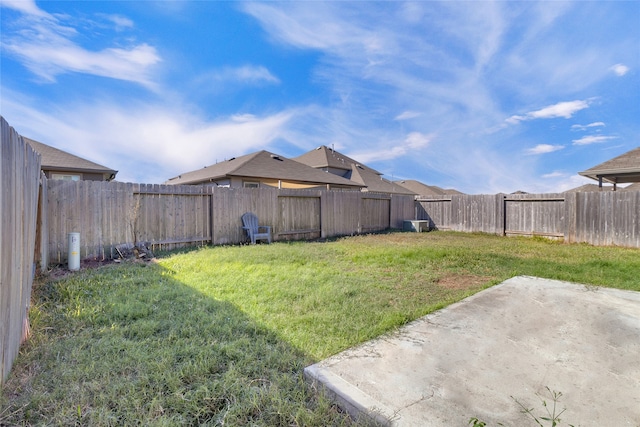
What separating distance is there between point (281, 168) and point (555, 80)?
12174 mm

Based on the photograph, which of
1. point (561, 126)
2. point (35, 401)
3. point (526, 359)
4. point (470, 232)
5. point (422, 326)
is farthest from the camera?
point (561, 126)

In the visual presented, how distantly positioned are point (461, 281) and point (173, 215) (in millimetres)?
6719

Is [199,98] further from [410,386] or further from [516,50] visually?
[410,386]

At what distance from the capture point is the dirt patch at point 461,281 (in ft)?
14.4

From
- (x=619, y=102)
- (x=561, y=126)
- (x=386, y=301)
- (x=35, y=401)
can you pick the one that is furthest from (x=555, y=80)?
(x=35, y=401)

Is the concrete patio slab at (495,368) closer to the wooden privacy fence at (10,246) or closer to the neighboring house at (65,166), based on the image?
the wooden privacy fence at (10,246)

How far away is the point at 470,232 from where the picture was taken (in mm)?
12023

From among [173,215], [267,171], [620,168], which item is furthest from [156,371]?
[620,168]

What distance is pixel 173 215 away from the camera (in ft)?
24.3

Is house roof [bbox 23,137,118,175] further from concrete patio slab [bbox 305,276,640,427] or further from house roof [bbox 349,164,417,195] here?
concrete patio slab [bbox 305,276,640,427]

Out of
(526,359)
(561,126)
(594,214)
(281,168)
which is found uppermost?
(561,126)

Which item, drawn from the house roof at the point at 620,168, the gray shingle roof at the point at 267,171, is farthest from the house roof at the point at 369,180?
the house roof at the point at 620,168

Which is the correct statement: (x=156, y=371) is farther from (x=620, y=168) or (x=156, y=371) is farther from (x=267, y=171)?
(x=620, y=168)

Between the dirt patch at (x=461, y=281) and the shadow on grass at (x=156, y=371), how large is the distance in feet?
9.93
